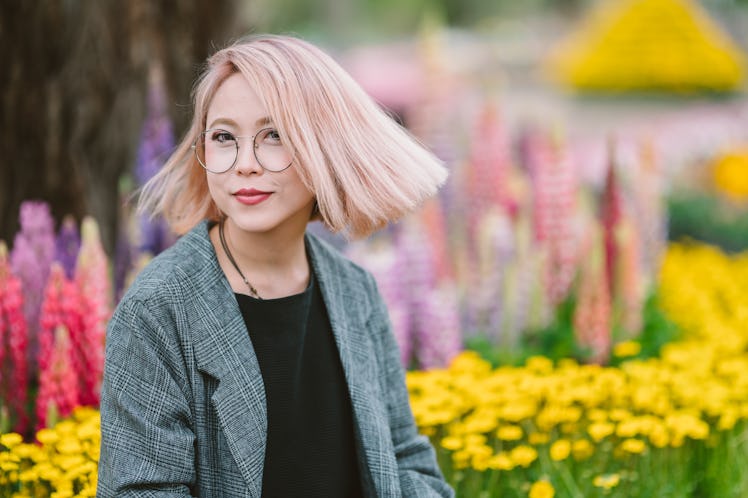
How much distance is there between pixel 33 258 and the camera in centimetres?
282

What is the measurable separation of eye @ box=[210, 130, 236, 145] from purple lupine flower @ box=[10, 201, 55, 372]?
1.19 meters

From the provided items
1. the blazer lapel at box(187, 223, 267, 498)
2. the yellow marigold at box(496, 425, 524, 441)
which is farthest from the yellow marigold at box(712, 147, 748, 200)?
the blazer lapel at box(187, 223, 267, 498)

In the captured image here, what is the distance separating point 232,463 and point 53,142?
1896mm

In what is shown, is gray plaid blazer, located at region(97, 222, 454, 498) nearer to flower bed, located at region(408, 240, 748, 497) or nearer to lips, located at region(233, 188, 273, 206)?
lips, located at region(233, 188, 273, 206)

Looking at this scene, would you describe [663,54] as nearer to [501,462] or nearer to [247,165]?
[501,462]

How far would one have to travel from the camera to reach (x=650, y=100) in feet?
54.5

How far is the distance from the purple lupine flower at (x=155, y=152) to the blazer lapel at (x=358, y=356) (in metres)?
1.08

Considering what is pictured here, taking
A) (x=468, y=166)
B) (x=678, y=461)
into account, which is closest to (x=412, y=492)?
(x=678, y=461)

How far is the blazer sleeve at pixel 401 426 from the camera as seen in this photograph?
7.05 ft

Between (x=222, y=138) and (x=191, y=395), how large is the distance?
48 centimetres

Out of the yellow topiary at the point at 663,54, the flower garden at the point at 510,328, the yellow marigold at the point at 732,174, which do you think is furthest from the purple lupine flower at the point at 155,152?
the yellow topiary at the point at 663,54

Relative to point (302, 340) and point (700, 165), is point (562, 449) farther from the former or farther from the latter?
point (700, 165)

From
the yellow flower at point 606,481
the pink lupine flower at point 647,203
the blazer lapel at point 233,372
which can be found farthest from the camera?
the pink lupine flower at point 647,203

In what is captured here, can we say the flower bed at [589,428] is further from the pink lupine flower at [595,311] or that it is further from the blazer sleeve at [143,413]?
the blazer sleeve at [143,413]
